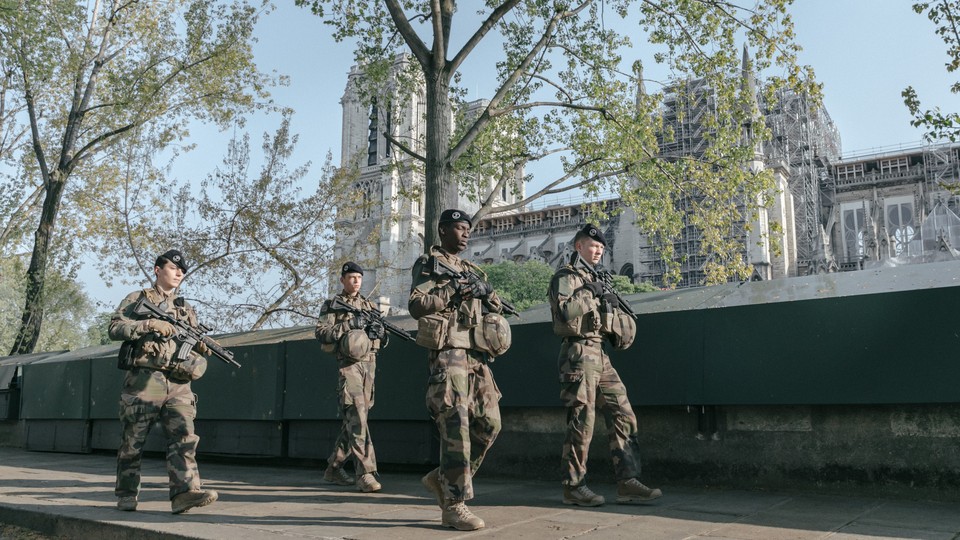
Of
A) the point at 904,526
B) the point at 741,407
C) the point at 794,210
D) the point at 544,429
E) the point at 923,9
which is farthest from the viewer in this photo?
the point at 794,210

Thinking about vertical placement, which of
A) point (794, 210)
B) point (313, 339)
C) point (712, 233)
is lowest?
point (313, 339)

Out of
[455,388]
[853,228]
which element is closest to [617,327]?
[455,388]

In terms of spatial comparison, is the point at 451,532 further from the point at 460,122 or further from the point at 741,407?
the point at 460,122

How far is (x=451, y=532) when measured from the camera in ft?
16.6

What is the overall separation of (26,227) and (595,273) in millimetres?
24927

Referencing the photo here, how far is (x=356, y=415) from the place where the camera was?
7.80 metres

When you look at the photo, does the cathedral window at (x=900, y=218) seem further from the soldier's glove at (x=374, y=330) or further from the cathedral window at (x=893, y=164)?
the soldier's glove at (x=374, y=330)

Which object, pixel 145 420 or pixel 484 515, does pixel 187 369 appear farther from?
pixel 484 515

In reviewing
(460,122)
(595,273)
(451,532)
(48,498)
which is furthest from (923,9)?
(48,498)

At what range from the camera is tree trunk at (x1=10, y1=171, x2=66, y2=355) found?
1978 centimetres

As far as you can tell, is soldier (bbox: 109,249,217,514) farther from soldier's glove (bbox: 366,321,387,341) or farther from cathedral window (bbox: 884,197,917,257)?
cathedral window (bbox: 884,197,917,257)

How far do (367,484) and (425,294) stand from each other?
269 centimetres

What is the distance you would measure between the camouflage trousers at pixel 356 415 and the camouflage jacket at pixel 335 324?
18 centimetres

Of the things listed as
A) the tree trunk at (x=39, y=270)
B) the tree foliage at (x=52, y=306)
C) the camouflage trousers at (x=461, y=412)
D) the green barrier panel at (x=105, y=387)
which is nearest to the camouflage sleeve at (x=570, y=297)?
the camouflage trousers at (x=461, y=412)
